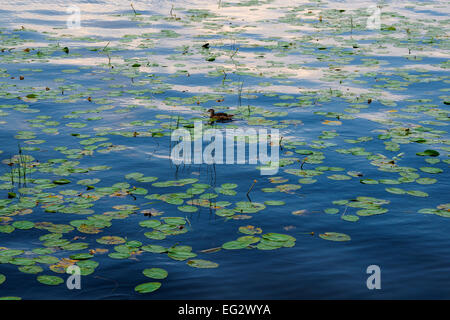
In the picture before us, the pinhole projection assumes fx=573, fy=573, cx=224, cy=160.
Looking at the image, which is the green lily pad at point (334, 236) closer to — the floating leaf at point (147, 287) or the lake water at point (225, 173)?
the lake water at point (225, 173)

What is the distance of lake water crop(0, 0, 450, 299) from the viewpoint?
395 centimetres

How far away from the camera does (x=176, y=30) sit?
13.0m

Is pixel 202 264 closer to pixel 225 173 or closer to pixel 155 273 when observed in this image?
pixel 155 273

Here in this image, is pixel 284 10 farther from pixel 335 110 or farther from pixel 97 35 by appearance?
pixel 335 110

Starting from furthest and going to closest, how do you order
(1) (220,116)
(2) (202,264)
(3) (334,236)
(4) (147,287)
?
(1) (220,116)
(3) (334,236)
(2) (202,264)
(4) (147,287)

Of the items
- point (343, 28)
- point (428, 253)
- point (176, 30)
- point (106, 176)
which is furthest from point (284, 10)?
point (428, 253)

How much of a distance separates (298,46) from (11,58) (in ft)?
17.8

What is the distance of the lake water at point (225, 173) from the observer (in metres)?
3.95

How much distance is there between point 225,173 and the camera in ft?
18.6

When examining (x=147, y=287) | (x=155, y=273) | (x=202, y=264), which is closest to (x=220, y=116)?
(x=202, y=264)

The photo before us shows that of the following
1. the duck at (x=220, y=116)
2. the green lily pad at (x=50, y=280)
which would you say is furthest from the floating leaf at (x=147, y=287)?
the duck at (x=220, y=116)

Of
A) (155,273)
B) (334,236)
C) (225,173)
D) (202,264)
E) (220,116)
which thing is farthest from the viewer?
(220,116)

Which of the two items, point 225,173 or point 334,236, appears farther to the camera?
point 225,173

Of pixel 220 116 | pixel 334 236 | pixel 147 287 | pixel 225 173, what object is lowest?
pixel 147 287
